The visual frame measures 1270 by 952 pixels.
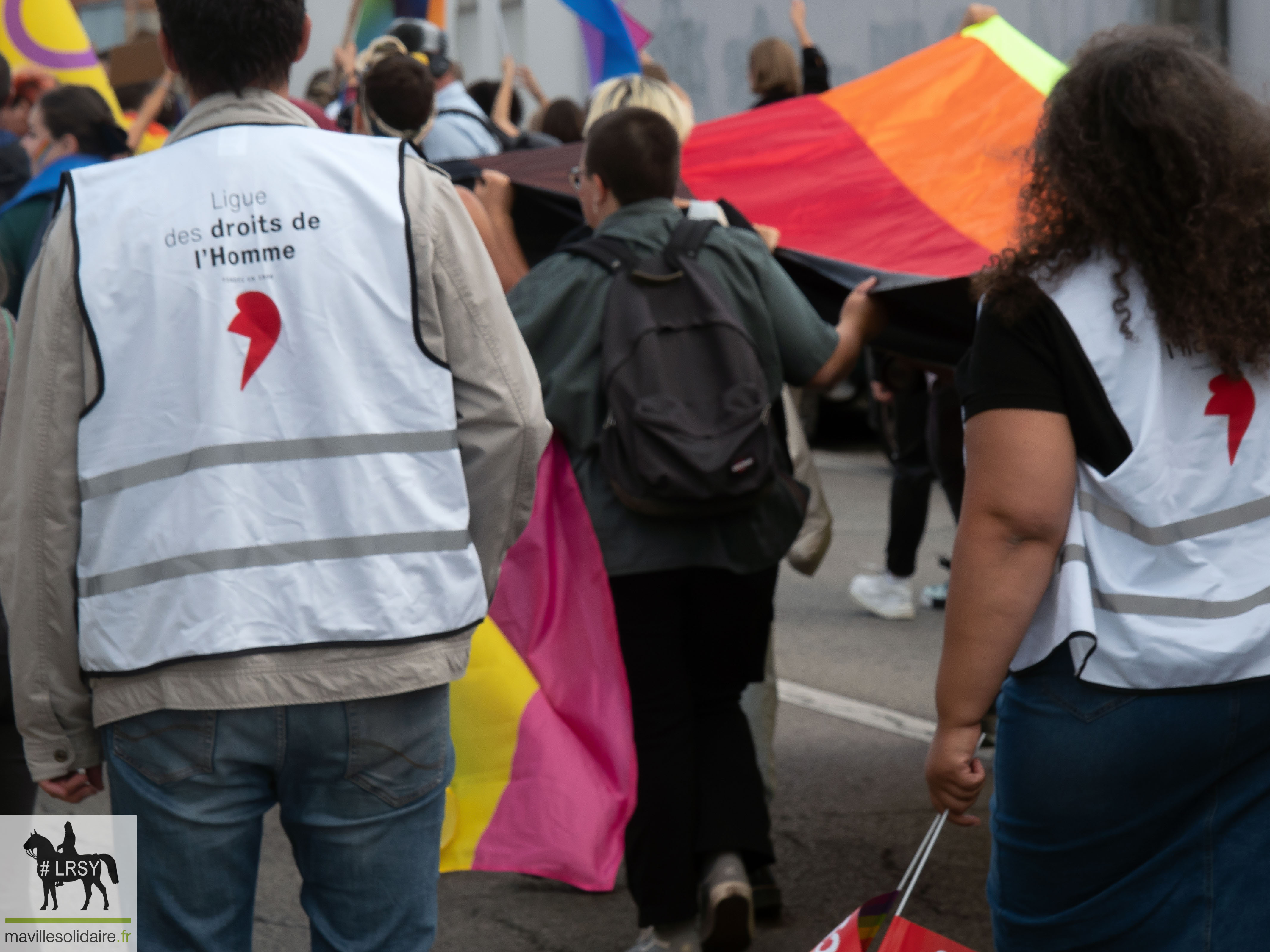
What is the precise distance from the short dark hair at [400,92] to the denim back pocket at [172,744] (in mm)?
3198

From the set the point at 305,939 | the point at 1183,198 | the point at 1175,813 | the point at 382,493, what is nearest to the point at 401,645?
the point at 382,493

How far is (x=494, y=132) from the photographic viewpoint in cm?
668

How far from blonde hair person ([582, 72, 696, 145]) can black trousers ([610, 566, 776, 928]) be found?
1.36m

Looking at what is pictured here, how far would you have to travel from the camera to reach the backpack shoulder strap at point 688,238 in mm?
3402

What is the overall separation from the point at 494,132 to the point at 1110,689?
513cm

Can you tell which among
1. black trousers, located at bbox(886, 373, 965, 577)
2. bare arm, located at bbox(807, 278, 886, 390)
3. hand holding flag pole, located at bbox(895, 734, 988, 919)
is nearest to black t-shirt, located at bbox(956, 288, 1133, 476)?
hand holding flag pole, located at bbox(895, 734, 988, 919)

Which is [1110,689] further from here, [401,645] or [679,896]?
[679,896]

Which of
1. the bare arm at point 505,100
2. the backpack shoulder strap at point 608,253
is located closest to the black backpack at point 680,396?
the backpack shoulder strap at point 608,253

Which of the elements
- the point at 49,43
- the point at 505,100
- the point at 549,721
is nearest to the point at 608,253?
the point at 549,721

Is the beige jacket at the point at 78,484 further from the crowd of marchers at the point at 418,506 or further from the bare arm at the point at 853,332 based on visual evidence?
the bare arm at the point at 853,332

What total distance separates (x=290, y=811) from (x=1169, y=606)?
51.3 inches

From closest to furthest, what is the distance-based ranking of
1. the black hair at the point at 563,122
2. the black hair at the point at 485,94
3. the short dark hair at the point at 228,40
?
1. the short dark hair at the point at 228,40
2. the black hair at the point at 563,122
3. the black hair at the point at 485,94

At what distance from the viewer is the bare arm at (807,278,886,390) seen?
3.50 metres

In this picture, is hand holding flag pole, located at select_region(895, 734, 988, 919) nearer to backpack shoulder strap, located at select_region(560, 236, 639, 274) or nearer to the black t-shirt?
the black t-shirt
